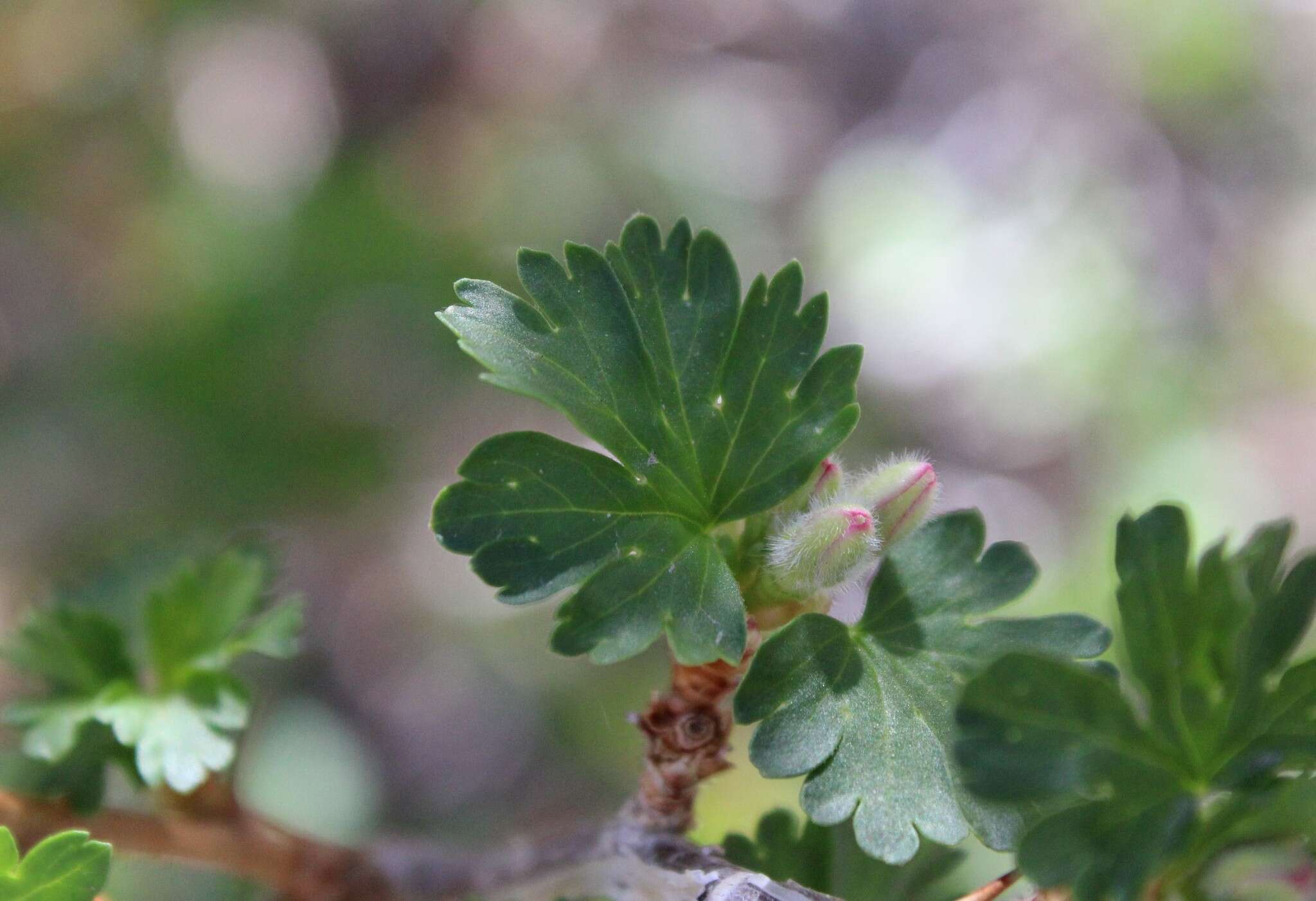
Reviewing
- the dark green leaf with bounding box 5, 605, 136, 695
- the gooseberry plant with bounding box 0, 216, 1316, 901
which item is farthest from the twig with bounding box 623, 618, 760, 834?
the dark green leaf with bounding box 5, 605, 136, 695

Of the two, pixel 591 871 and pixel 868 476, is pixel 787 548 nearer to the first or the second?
pixel 868 476

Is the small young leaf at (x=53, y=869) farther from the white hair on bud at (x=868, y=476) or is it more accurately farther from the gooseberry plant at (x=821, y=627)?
the white hair on bud at (x=868, y=476)

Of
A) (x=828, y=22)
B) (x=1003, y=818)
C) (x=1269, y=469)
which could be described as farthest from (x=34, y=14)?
(x=1269, y=469)

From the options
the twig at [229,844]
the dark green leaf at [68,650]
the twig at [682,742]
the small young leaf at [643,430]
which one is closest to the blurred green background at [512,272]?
the twig at [229,844]

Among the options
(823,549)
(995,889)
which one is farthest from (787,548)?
(995,889)

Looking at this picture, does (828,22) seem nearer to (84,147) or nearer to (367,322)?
(367,322)

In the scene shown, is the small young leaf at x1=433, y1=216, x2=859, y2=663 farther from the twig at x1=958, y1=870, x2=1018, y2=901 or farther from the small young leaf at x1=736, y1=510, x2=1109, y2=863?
the twig at x1=958, y1=870, x2=1018, y2=901

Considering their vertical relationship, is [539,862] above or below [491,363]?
below

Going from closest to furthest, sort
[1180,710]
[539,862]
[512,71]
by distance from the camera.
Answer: [1180,710] < [539,862] < [512,71]
